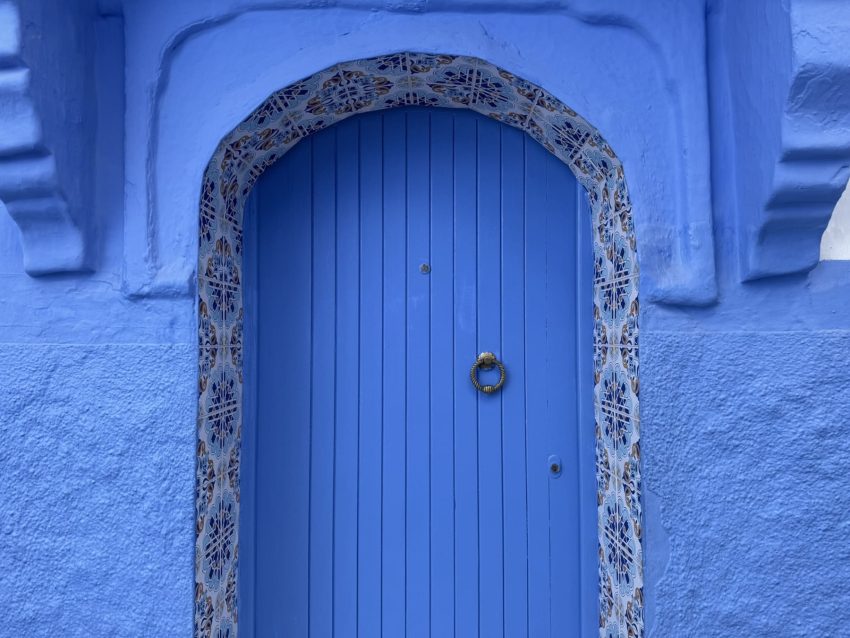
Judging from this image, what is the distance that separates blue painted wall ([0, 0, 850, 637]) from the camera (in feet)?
4.46

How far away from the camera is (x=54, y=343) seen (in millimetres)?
1431

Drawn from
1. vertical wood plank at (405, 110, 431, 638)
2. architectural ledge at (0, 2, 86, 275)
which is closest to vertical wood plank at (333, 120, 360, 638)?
vertical wood plank at (405, 110, 431, 638)

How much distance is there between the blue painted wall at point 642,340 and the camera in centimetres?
136

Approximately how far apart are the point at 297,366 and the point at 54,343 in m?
0.61

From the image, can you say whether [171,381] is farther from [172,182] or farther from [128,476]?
[172,182]

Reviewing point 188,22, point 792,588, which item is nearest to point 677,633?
point 792,588

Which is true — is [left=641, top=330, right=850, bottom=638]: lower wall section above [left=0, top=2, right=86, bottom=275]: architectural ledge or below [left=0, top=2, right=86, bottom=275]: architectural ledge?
below

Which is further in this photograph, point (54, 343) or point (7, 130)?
point (54, 343)

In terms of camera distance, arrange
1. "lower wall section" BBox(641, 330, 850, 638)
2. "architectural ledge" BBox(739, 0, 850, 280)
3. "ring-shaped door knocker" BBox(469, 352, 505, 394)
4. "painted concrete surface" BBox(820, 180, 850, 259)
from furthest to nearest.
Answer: "ring-shaped door knocker" BBox(469, 352, 505, 394) → "painted concrete surface" BBox(820, 180, 850, 259) → "lower wall section" BBox(641, 330, 850, 638) → "architectural ledge" BBox(739, 0, 850, 280)

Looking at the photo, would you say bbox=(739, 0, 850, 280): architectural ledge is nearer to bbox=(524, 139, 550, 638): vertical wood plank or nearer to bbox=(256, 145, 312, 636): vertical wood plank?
bbox=(524, 139, 550, 638): vertical wood plank

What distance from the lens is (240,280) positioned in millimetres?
1597

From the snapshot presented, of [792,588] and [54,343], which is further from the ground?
[54,343]

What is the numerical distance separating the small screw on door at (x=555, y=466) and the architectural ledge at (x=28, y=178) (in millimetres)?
1322

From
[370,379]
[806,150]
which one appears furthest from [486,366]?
[806,150]
